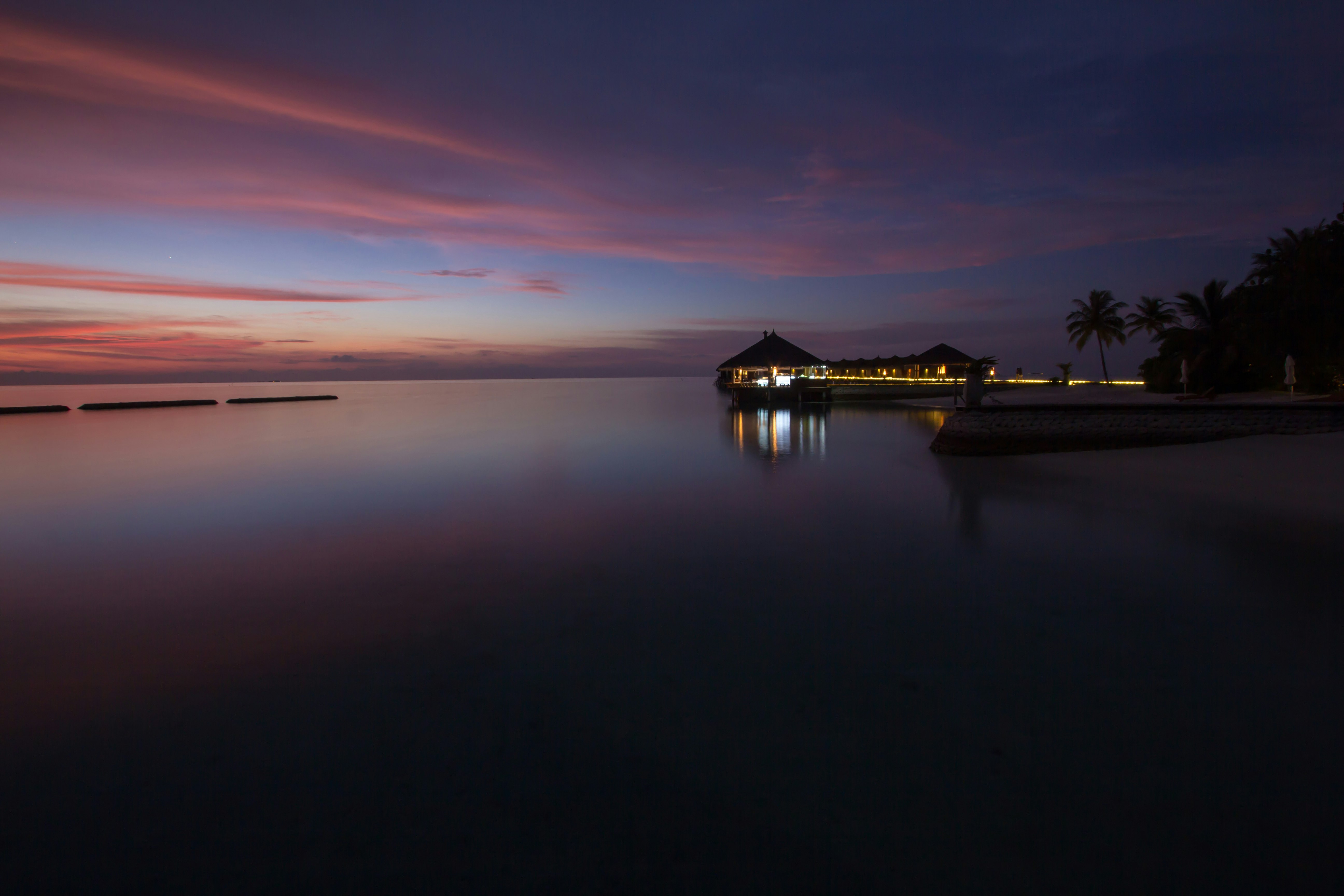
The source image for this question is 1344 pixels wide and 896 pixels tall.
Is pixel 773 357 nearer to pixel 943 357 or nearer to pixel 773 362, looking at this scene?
pixel 773 362

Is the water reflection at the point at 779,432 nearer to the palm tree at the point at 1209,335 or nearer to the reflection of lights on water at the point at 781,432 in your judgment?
the reflection of lights on water at the point at 781,432

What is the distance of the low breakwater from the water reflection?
4.82 m

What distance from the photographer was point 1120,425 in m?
14.9

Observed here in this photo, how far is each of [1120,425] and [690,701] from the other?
15.8 m

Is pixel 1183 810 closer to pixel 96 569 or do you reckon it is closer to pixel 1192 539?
pixel 1192 539

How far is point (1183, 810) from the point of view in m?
3.09

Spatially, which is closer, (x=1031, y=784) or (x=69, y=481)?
(x=1031, y=784)

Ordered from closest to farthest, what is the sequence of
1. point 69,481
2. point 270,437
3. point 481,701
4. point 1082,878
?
point 1082,878 < point 481,701 < point 69,481 < point 270,437

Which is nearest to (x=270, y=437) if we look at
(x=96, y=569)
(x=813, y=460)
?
(x=96, y=569)

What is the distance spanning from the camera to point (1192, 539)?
8.07 meters

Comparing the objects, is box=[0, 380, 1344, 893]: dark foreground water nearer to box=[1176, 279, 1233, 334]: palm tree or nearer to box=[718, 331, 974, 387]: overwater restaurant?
box=[1176, 279, 1233, 334]: palm tree

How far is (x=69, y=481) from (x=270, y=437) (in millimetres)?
11954

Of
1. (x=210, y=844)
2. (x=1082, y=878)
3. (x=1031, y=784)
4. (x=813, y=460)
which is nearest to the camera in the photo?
(x=1082, y=878)

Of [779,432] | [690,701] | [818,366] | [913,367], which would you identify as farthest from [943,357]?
[690,701]
